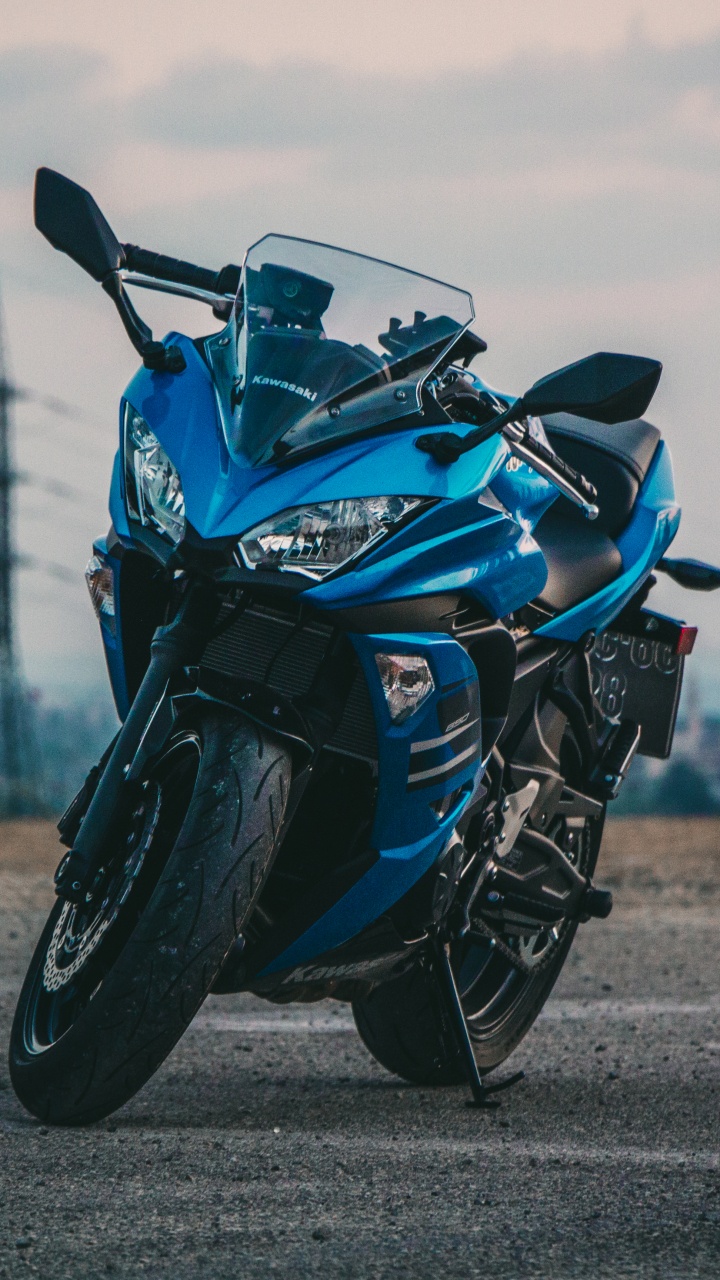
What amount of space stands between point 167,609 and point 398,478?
1.94 ft

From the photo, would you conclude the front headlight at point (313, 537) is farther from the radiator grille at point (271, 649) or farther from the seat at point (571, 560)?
the seat at point (571, 560)

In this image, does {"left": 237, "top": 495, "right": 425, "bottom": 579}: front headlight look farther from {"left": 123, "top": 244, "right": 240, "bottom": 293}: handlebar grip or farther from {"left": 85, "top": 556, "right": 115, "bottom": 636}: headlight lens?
{"left": 123, "top": 244, "right": 240, "bottom": 293}: handlebar grip

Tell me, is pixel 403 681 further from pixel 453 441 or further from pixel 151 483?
pixel 151 483

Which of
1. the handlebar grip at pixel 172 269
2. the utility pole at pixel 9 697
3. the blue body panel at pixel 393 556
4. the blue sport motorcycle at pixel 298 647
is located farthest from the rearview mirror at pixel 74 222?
Answer: the utility pole at pixel 9 697

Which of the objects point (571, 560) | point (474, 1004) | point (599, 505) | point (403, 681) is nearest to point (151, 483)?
point (403, 681)

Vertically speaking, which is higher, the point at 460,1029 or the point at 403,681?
the point at 403,681

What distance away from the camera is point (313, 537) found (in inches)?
139

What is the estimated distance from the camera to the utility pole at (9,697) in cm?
3116

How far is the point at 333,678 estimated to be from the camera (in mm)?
3621

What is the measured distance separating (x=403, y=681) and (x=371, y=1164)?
100cm

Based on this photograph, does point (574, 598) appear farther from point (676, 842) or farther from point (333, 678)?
point (676, 842)

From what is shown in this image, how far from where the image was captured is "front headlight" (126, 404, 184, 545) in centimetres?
367

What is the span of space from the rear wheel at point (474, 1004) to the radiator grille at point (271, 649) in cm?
110

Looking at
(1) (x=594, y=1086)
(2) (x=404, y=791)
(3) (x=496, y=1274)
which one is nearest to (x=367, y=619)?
(2) (x=404, y=791)
